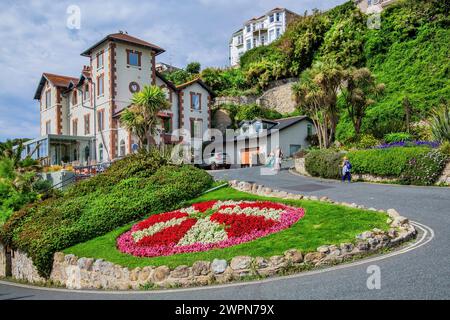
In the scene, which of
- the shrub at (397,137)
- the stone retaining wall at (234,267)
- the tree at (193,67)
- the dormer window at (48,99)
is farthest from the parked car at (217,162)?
the tree at (193,67)

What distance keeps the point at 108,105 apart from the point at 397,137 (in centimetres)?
3029

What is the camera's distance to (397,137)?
32.1 meters

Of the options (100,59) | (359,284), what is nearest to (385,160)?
(359,284)

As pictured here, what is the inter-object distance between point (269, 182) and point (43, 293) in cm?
1557

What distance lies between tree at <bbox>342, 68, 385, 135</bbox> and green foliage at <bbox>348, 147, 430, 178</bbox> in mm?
11449

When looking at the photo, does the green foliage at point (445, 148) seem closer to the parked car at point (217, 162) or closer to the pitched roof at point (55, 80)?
the parked car at point (217, 162)

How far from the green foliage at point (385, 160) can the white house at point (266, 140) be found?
18.3 meters

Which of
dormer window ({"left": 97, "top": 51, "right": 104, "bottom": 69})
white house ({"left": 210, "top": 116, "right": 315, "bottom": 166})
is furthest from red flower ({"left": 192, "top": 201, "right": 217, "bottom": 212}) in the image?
dormer window ({"left": 97, "top": 51, "right": 104, "bottom": 69})

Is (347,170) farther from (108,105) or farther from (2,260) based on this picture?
(108,105)

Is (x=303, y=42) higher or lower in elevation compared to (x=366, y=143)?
higher

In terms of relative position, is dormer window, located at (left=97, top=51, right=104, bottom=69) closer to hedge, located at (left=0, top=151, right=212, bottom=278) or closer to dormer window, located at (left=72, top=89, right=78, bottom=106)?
dormer window, located at (left=72, top=89, right=78, bottom=106)

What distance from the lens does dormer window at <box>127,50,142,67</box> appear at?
1773 inches
